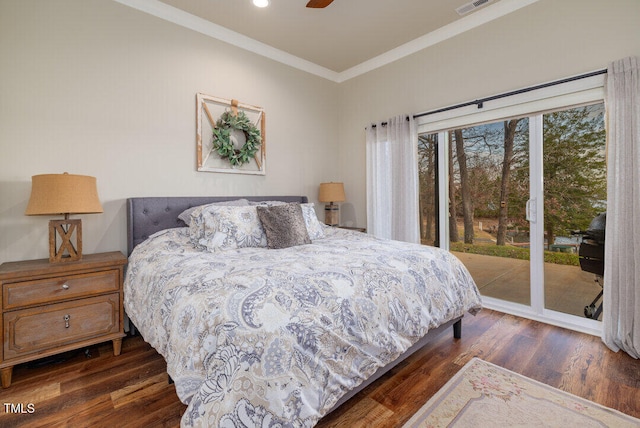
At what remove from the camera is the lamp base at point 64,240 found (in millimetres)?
2115

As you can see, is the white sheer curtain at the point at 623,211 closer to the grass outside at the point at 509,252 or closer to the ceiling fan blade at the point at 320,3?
the grass outside at the point at 509,252

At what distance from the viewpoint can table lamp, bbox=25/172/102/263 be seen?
79.2 inches

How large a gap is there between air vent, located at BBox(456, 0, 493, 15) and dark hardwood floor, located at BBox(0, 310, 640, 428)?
118 inches

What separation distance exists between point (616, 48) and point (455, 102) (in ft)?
4.07

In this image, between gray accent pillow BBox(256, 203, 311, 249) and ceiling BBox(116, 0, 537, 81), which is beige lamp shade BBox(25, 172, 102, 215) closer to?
gray accent pillow BBox(256, 203, 311, 249)

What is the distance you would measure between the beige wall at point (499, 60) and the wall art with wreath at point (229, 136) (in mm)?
1481

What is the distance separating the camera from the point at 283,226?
2.49 metres

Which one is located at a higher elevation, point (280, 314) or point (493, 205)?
point (493, 205)

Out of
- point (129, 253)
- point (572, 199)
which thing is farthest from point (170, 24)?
point (572, 199)

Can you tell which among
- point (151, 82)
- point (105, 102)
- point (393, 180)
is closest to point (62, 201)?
point (105, 102)

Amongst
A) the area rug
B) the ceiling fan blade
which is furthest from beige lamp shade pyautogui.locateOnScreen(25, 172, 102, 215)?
the area rug

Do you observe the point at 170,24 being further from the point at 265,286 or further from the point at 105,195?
the point at 265,286

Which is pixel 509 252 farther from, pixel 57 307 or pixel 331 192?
pixel 57 307

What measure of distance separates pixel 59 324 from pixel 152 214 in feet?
3.42
